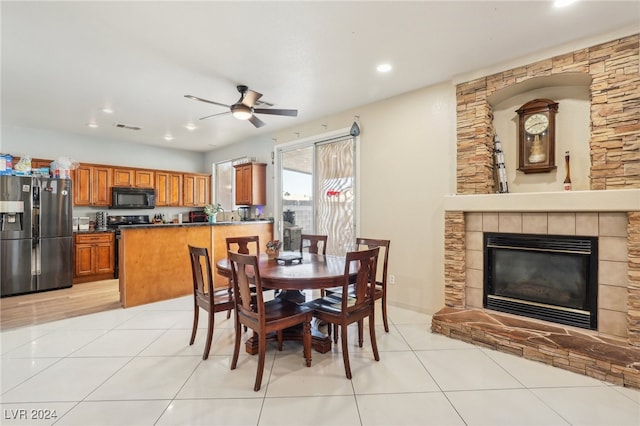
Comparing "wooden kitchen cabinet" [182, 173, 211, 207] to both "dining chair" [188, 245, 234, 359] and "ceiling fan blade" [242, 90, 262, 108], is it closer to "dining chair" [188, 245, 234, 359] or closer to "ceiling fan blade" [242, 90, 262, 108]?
"ceiling fan blade" [242, 90, 262, 108]

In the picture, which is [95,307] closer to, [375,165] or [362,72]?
[375,165]

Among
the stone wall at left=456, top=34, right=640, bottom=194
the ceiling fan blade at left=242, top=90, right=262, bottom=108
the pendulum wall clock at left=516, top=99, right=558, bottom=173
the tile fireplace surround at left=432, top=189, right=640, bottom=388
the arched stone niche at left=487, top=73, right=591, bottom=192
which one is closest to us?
the tile fireplace surround at left=432, top=189, right=640, bottom=388

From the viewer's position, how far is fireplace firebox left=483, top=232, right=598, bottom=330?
2.66m

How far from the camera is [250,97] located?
308 cm

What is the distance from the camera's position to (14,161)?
4.98 meters

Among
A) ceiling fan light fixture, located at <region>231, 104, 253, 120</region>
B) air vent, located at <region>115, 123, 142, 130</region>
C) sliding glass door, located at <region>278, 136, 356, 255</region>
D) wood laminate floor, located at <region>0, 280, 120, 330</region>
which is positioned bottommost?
wood laminate floor, located at <region>0, 280, 120, 330</region>

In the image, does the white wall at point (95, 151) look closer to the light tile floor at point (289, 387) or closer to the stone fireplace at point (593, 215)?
the light tile floor at point (289, 387)

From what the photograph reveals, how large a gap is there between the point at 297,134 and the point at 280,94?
1329mm

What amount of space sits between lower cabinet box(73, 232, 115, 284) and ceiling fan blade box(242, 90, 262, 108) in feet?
13.8

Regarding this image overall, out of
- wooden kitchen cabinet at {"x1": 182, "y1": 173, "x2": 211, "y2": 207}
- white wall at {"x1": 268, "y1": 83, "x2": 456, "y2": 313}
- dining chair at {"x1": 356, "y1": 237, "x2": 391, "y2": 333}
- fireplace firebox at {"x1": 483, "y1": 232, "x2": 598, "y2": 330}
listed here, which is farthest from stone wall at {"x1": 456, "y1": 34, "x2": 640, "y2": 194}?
wooden kitchen cabinet at {"x1": 182, "y1": 173, "x2": 211, "y2": 207}

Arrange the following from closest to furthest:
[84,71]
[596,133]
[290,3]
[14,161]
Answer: [290,3]
[596,133]
[84,71]
[14,161]

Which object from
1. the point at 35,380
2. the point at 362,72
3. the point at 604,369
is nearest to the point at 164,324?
the point at 35,380

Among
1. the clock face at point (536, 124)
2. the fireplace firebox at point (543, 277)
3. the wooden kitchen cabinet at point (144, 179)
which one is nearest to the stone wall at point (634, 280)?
the fireplace firebox at point (543, 277)

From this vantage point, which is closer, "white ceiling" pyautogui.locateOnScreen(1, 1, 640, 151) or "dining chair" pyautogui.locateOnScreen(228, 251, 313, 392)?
"dining chair" pyautogui.locateOnScreen(228, 251, 313, 392)
